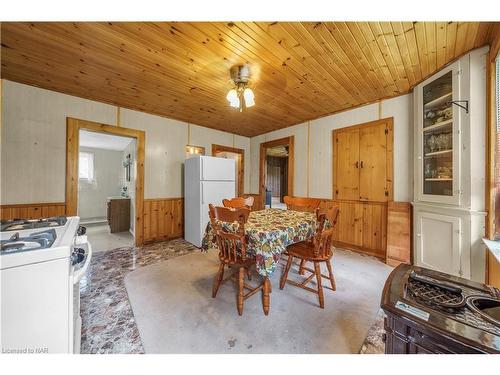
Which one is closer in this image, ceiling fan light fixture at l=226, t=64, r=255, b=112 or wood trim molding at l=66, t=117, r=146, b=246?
ceiling fan light fixture at l=226, t=64, r=255, b=112

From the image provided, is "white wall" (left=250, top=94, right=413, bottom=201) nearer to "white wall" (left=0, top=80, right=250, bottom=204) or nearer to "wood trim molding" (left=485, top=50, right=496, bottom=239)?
"wood trim molding" (left=485, top=50, right=496, bottom=239)

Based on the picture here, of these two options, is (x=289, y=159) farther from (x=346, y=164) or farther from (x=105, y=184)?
(x=105, y=184)

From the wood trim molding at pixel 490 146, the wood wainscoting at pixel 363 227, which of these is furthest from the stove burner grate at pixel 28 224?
the wood trim molding at pixel 490 146

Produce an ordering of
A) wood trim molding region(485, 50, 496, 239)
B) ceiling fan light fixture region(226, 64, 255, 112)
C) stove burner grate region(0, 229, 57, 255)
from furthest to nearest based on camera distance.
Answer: ceiling fan light fixture region(226, 64, 255, 112) < wood trim molding region(485, 50, 496, 239) < stove burner grate region(0, 229, 57, 255)

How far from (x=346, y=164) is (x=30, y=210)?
4.65 metres

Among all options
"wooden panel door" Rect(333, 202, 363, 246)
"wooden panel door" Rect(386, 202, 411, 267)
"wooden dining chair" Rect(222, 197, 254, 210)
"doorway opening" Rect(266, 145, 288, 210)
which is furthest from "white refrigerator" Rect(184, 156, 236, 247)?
"doorway opening" Rect(266, 145, 288, 210)

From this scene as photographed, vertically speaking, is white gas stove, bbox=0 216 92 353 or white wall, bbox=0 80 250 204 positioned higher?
white wall, bbox=0 80 250 204

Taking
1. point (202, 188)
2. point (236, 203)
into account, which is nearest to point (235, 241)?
point (236, 203)

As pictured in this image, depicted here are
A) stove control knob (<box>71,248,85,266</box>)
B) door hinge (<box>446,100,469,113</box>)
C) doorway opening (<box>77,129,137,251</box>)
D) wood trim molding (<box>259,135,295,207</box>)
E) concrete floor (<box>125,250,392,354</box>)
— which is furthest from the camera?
doorway opening (<box>77,129,137,251</box>)

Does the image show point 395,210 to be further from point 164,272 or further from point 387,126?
point 164,272

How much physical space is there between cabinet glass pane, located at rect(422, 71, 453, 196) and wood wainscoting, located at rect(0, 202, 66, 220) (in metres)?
4.83

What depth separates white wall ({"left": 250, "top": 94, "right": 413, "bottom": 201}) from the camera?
8.86ft
